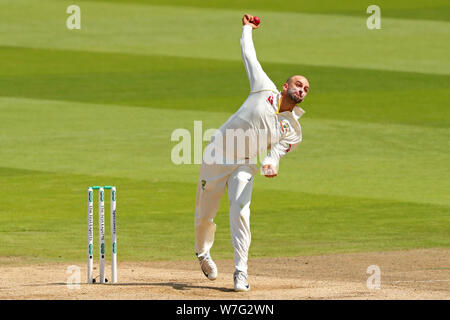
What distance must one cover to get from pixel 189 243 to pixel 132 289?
4.92m

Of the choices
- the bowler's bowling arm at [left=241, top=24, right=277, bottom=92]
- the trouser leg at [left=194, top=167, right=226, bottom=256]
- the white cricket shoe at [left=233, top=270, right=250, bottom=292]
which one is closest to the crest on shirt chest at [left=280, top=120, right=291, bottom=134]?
the bowler's bowling arm at [left=241, top=24, right=277, bottom=92]

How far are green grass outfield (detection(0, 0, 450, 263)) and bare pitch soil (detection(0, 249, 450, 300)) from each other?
0.94m

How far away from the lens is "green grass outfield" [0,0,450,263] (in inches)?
694

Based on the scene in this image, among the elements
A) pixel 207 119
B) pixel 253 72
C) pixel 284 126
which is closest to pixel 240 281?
pixel 284 126

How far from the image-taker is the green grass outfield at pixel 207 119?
17625mm

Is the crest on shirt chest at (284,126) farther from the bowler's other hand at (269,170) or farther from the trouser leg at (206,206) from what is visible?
the trouser leg at (206,206)

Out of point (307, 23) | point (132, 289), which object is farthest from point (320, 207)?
point (307, 23)

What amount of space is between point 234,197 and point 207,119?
15.7m

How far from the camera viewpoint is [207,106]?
2912 centimetres

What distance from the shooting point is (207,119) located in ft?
90.1

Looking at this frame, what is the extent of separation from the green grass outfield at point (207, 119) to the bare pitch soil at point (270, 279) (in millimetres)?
941

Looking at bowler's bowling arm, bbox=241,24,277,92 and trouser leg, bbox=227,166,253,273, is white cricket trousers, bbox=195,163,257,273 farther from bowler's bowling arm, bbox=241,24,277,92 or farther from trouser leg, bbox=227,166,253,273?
bowler's bowling arm, bbox=241,24,277,92

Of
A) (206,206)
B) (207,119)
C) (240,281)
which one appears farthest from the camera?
(207,119)

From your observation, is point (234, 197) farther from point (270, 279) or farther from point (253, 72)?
point (270, 279)
